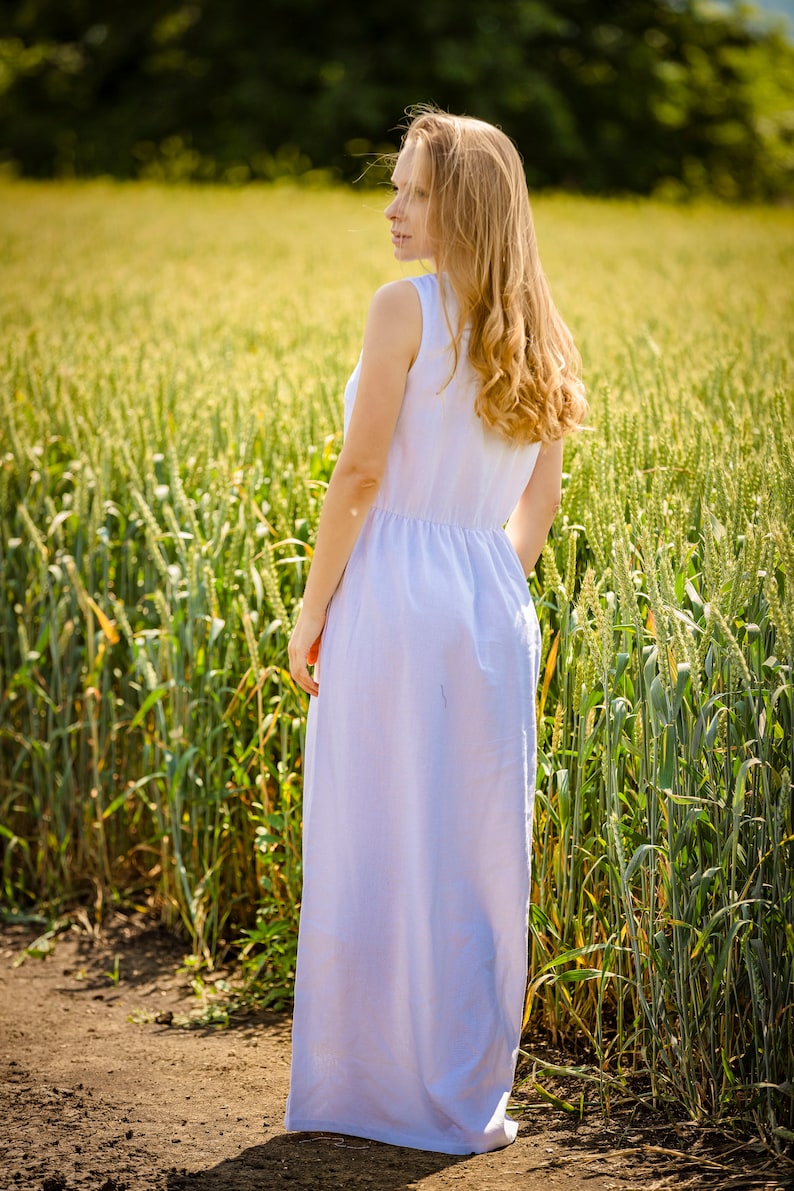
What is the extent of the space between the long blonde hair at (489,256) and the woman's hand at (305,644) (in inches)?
18.7

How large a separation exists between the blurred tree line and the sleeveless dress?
62.5 feet

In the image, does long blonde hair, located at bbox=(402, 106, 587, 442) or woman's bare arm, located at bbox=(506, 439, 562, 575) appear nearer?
long blonde hair, located at bbox=(402, 106, 587, 442)

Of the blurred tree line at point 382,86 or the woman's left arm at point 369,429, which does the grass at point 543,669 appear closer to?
the woman's left arm at point 369,429

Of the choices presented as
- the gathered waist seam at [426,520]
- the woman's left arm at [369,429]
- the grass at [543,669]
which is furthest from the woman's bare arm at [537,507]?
the woman's left arm at [369,429]

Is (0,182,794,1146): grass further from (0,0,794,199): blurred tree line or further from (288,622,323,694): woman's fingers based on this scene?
(0,0,794,199): blurred tree line

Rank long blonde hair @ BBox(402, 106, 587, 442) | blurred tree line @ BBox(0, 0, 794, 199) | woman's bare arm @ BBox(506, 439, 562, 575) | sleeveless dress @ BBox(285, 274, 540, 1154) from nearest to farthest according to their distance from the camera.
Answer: long blonde hair @ BBox(402, 106, 587, 442)
sleeveless dress @ BBox(285, 274, 540, 1154)
woman's bare arm @ BBox(506, 439, 562, 575)
blurred tree line @ BBox(0, 0, 794, 199)

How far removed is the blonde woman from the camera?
2.03m

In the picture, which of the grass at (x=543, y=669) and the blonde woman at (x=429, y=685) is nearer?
the blonde woman at (x=429, y=685)

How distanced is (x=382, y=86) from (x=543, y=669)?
21.4m

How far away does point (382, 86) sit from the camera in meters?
22.0

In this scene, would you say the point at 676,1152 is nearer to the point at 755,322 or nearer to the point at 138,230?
the point at 755,322

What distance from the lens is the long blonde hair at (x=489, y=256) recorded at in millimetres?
1998

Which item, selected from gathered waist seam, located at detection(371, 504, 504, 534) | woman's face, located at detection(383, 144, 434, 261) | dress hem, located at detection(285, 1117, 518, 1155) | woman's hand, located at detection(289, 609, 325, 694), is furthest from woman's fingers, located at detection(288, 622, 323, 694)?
dress hem, located at detection(285, 1117, 518, 1155)

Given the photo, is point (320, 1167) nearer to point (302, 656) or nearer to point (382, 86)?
point (302, 656)
